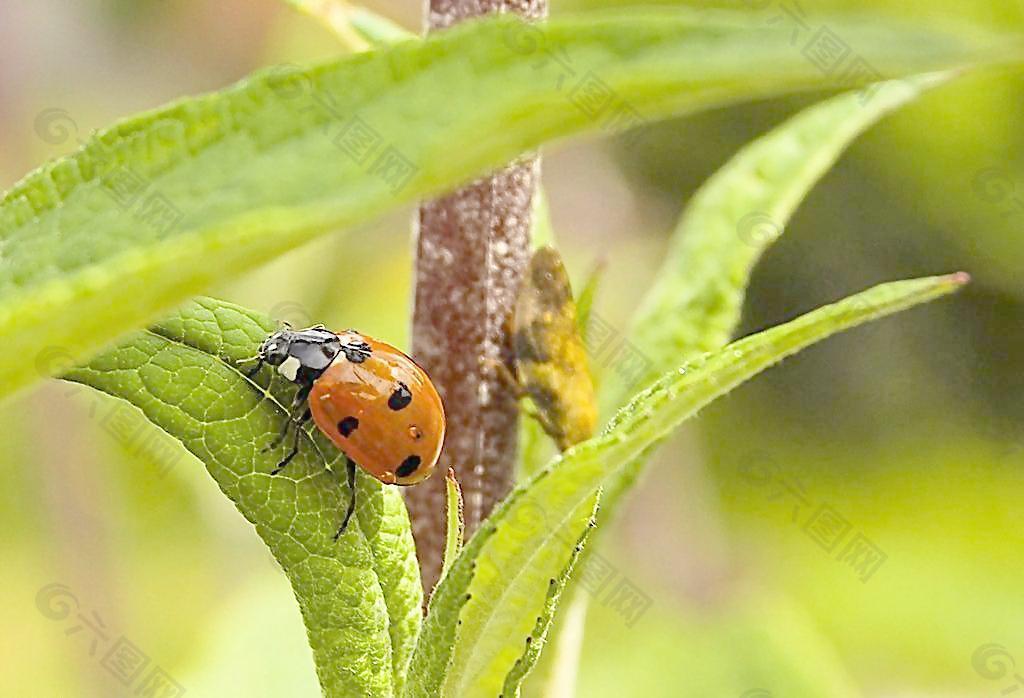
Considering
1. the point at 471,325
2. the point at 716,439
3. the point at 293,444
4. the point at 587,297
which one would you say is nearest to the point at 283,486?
the point at 293,444

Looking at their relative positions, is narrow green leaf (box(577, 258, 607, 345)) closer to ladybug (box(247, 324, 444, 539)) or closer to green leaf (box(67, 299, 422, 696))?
ladybug (box(247, 324, 444, 539))

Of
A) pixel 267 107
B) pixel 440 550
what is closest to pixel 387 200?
pixel 267 107

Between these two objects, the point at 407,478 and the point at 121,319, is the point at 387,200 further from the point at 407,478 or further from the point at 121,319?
the point at 407,478

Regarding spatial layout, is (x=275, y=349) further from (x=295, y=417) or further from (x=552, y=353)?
(x=552, y=353)

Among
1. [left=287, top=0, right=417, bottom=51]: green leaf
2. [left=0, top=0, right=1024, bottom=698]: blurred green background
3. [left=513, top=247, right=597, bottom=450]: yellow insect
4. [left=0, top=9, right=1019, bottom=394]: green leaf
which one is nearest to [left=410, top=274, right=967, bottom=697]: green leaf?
[left=0, top=9, right=1019, bottom=394]: green leaf

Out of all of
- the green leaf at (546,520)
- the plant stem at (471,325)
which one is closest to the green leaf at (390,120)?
A: the green leaf at (546,520)
